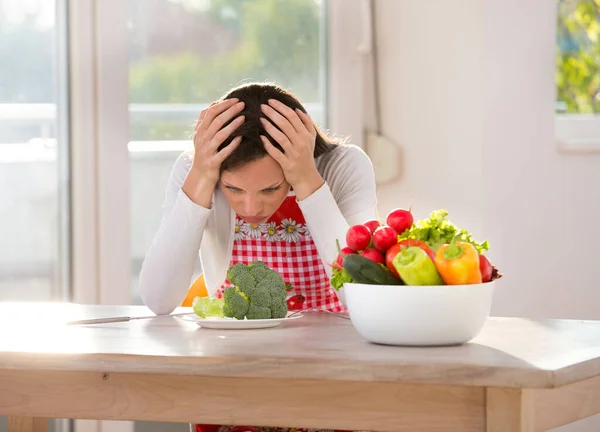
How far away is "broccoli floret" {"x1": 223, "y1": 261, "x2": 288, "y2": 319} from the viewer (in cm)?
179

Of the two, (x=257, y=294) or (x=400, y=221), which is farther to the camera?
(x=257, y=294)

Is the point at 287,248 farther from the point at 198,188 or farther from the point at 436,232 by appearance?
the point at 436,232

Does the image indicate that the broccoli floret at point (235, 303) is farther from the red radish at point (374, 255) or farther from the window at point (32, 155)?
the window at point (32, 155)

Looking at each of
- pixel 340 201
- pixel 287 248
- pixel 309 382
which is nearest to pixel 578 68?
pixel 340 201

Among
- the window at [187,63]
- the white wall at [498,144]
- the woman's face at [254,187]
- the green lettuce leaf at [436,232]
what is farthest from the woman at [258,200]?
the white wall at [498,144]

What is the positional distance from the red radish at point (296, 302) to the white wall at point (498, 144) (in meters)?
1.25

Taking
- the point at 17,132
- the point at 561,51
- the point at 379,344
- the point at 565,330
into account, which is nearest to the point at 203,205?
the point at 379,344

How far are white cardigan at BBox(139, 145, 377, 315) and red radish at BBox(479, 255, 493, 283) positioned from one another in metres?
0.53

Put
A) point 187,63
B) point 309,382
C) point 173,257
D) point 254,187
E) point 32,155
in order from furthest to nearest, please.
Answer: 1. point 187,63
2. point 32,155
3. point 173,257
4. point 254,187
5. point 309,382

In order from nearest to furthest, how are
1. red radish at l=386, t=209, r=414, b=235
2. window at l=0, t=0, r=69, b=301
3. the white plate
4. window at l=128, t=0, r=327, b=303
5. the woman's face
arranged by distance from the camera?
red radish at l=386, t=209, r=414, b=235
the white plate
the woman's face
window at l=0, t=0, r=69, b=301
window at l=128, t=0, r=327, b=303

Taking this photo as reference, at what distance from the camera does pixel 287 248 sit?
91.1 inches

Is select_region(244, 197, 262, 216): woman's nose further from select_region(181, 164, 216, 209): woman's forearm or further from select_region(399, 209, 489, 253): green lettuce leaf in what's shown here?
select_region(399, 209, 489, 253): green lettuce leaf

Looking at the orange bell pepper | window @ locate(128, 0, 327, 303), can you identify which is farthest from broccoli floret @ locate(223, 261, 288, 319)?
window @ locate(128, 0, 327, 303)

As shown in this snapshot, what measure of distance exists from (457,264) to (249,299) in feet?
1.47
